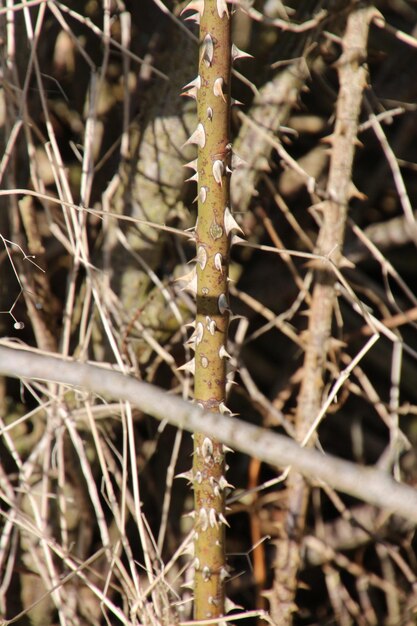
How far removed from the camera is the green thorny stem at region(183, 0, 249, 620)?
1.65 ft

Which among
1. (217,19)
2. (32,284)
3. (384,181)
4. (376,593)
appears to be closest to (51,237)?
(32,284)

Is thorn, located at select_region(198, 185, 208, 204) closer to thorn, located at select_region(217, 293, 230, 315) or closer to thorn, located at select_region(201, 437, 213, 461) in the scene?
thorn, located at select_region(217, 293, 230, 315)

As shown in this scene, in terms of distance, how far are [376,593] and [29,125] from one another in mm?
965

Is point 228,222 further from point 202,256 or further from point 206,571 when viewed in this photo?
point 206,571

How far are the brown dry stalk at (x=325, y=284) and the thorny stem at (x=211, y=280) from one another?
0.19 metres

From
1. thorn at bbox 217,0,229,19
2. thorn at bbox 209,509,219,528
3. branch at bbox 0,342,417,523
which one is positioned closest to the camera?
branch at bbox 0,342,417,523

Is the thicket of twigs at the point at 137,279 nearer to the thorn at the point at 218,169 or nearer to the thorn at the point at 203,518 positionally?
the thorn at the point at 203,518

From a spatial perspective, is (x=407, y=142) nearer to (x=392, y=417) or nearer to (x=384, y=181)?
(x=384, y=181)

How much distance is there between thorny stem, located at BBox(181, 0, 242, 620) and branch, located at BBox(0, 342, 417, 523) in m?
0.21

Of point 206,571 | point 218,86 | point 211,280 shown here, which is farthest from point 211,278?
point 206,571

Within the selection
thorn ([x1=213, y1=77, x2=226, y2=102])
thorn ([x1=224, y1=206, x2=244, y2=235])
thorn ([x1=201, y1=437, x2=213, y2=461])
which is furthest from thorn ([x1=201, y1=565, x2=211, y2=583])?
thorn ([x1=213, y1=77, x2=226, y2=102])

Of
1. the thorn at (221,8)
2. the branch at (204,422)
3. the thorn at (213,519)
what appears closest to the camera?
the branch at (204,422)

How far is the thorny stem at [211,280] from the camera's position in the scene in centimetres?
50

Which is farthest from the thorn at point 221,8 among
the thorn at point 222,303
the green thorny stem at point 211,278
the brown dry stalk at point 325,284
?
the brown dry stalk at point 325,284
